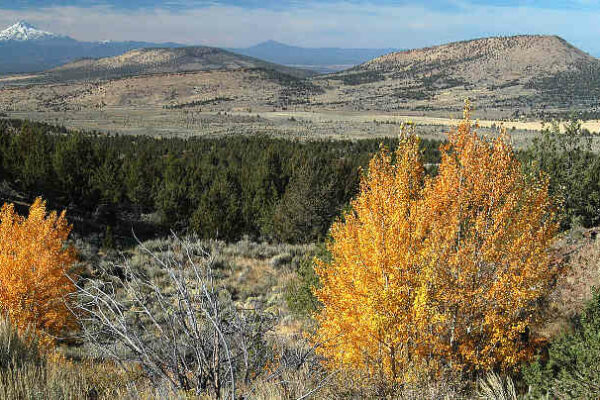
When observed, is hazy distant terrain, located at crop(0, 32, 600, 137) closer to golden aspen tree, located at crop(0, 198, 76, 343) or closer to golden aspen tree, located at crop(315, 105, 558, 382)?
golden aspen tree, located at crop(0, 198, 76, 343)

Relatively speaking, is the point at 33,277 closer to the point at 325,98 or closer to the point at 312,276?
the point at 312,276

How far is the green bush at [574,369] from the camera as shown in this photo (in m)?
6.14

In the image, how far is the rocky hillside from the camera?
5241 inches

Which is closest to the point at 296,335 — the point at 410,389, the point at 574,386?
the point at 410,389

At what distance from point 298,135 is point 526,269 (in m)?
69.4

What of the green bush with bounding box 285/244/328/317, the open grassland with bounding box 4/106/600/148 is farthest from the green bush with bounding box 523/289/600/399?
the open grassland with bounding box 4/106/600/148

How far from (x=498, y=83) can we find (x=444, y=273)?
178451 mm

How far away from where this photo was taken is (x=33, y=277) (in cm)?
1415

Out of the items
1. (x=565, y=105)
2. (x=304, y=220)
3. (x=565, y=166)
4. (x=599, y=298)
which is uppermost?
(x=565, y=105)

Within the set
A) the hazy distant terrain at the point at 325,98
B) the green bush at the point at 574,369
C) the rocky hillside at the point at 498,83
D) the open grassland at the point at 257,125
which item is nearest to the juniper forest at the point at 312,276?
the green bush at the point at 574,369

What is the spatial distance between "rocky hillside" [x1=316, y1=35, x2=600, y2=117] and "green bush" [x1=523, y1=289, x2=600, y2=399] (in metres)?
123

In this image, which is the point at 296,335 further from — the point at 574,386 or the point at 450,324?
the point at 574,386

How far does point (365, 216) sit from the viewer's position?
11844mm

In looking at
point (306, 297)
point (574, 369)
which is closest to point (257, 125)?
point (306, 297)
